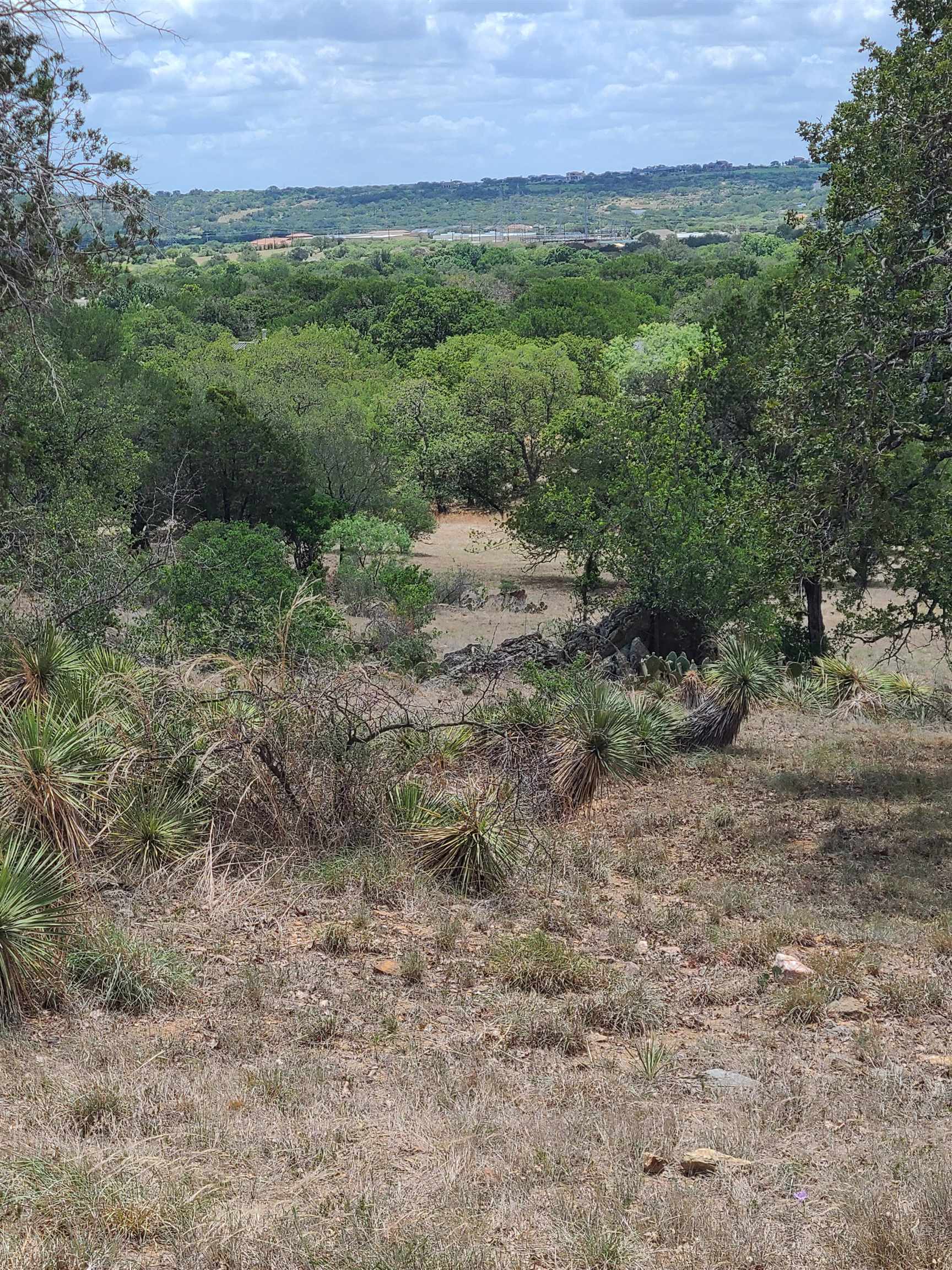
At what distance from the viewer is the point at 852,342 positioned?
10867 millimetres

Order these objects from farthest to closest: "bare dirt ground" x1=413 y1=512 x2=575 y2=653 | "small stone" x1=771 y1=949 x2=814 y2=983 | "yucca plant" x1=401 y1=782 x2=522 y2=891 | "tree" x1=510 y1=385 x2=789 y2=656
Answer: "bare dirt ground" x1=413 y1=512 x2=575 y2=653 < "tree" x1=510 y1=385 x2=789 y2=656 < "yucca plant" x1=401 y1=782 x2=522 y2=891 < "small stone" x1=771 y1=949 x2=814 y2=983

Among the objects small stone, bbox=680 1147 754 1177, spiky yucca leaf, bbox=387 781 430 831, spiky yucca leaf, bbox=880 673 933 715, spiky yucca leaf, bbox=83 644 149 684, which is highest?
spiky yucca leaf, bbox=83 644 149 684

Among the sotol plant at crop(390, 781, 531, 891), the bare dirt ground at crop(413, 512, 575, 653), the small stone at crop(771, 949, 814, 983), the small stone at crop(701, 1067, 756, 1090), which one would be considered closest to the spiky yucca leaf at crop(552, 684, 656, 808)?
the sotol plant at crop(390, 781, 531, 891)

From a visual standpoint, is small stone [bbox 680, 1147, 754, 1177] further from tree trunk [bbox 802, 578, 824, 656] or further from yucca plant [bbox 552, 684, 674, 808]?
tree trunk [bbox 802, 578, 824, 656]

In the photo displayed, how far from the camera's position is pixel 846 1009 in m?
7.14

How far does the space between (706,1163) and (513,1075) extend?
4.48ft

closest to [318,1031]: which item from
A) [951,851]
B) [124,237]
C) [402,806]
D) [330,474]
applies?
[402,806]

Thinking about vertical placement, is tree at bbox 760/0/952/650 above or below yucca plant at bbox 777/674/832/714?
above

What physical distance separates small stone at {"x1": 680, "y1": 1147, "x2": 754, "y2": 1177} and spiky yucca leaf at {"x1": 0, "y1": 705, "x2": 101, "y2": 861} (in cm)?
458

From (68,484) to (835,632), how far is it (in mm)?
14615

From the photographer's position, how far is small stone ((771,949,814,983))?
7559 millimetres

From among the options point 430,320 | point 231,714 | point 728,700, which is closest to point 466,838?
point 231,714

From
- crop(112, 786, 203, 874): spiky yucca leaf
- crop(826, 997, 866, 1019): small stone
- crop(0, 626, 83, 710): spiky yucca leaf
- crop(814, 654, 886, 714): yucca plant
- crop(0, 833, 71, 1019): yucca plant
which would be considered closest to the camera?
crop(0, 833, 71, 1019): yucca plant

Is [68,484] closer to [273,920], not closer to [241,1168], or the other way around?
[273,920]
